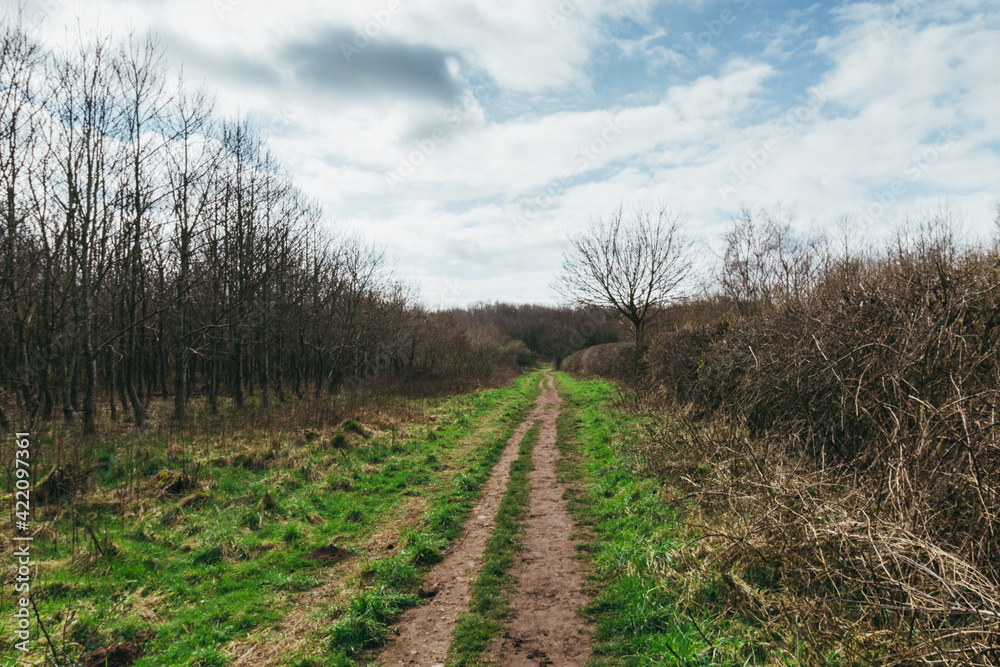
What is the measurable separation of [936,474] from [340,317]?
25314 mm

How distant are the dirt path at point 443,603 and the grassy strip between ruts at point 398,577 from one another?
0.15m

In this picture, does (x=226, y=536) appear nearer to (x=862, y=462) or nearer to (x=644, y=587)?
(x=644, y=587)

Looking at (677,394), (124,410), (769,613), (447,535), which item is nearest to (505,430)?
(677,394)

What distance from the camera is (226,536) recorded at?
6.51m

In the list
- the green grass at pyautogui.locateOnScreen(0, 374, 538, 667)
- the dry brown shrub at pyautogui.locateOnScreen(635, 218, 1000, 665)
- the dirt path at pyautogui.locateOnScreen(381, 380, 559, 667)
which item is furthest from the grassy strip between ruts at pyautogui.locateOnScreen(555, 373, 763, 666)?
the green grass at pyautogui.locateOnScreen(0, 374, 538, 667)

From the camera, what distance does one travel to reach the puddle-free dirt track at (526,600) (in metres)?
4.01

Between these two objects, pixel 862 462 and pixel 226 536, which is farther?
pixel 226 536

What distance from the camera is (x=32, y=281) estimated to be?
14.6m

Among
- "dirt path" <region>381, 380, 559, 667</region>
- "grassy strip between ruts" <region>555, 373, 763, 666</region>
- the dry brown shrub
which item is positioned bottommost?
"dirt path" <region>381, 380, 559, 667</region>

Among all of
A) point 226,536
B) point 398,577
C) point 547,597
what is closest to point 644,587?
point 547,597

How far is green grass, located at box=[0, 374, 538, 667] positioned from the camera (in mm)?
4438

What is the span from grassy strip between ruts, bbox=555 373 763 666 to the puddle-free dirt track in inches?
9.3

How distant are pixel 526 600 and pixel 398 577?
5.03 ft

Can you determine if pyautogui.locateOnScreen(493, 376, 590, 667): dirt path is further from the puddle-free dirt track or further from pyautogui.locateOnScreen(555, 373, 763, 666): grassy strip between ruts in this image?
pyautogui.locateOnScreen(555, 373, 763, 666): grassy strip between ruts
